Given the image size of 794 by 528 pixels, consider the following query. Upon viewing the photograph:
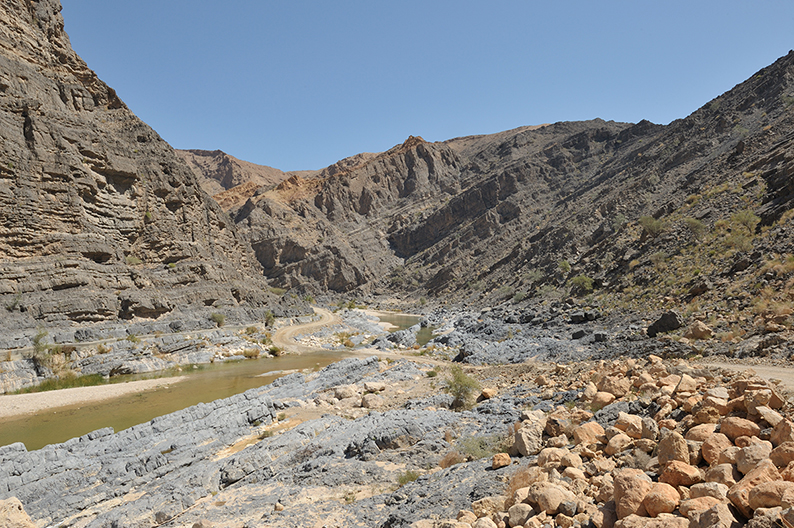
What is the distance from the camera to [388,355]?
91.4 ft

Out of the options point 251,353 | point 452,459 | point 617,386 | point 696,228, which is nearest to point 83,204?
point 251,353

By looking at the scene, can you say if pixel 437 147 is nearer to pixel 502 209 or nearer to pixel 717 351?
pixel 502 209

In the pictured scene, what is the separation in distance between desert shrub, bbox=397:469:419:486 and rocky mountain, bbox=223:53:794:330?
653 inches

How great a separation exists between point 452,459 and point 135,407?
1610 cm

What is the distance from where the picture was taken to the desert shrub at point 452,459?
7488 millimetres

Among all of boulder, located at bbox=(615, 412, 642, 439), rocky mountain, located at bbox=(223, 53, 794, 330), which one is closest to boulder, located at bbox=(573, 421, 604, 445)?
boulder, located at bbox=(615, 412, 642, 439)

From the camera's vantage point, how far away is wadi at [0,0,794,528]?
5032mm

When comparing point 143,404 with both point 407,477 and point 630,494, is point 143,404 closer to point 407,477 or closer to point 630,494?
point 407,477

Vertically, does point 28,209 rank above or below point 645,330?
above

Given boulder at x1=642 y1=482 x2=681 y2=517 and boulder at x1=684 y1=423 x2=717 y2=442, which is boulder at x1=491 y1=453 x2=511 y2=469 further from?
boulder at x1=642 y1=482 x2=681 y2=517

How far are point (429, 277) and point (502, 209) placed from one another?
72.2 ft

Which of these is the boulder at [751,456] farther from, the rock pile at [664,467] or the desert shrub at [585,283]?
the desert shrub at [585,283]

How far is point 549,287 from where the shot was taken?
3891cm

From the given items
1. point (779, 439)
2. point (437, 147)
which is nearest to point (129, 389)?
point (779, 439)
